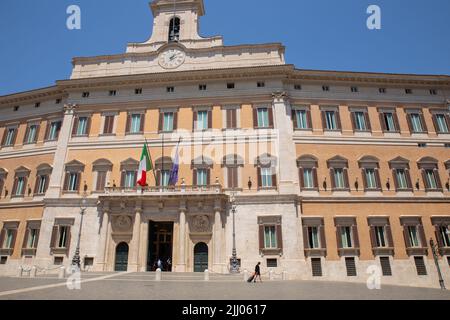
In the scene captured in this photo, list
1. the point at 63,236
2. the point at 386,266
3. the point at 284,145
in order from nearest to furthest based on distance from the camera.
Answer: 1. the point at 386,266
2. the point at 63,236
3. the point at 284,145

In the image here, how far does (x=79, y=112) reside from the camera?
29078 mm

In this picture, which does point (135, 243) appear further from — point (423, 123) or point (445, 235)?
point (423, 123)

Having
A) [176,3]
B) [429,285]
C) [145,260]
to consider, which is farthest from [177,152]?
[429,285]

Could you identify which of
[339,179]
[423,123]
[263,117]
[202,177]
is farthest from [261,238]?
[423,123]

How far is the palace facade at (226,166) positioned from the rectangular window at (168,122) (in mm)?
121

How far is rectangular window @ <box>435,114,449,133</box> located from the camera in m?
27.6

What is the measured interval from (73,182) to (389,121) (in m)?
29.5

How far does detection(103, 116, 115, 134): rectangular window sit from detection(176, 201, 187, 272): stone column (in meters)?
10.6

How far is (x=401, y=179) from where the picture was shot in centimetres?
2561

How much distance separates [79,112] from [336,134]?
80.6 feet

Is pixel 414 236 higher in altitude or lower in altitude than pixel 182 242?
higher

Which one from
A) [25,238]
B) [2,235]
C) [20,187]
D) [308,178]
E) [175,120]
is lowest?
[25,238]

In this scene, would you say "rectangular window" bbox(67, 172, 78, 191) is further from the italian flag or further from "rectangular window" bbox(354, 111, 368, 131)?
"rectangular window" bbox(354, 111, 368, 131)
